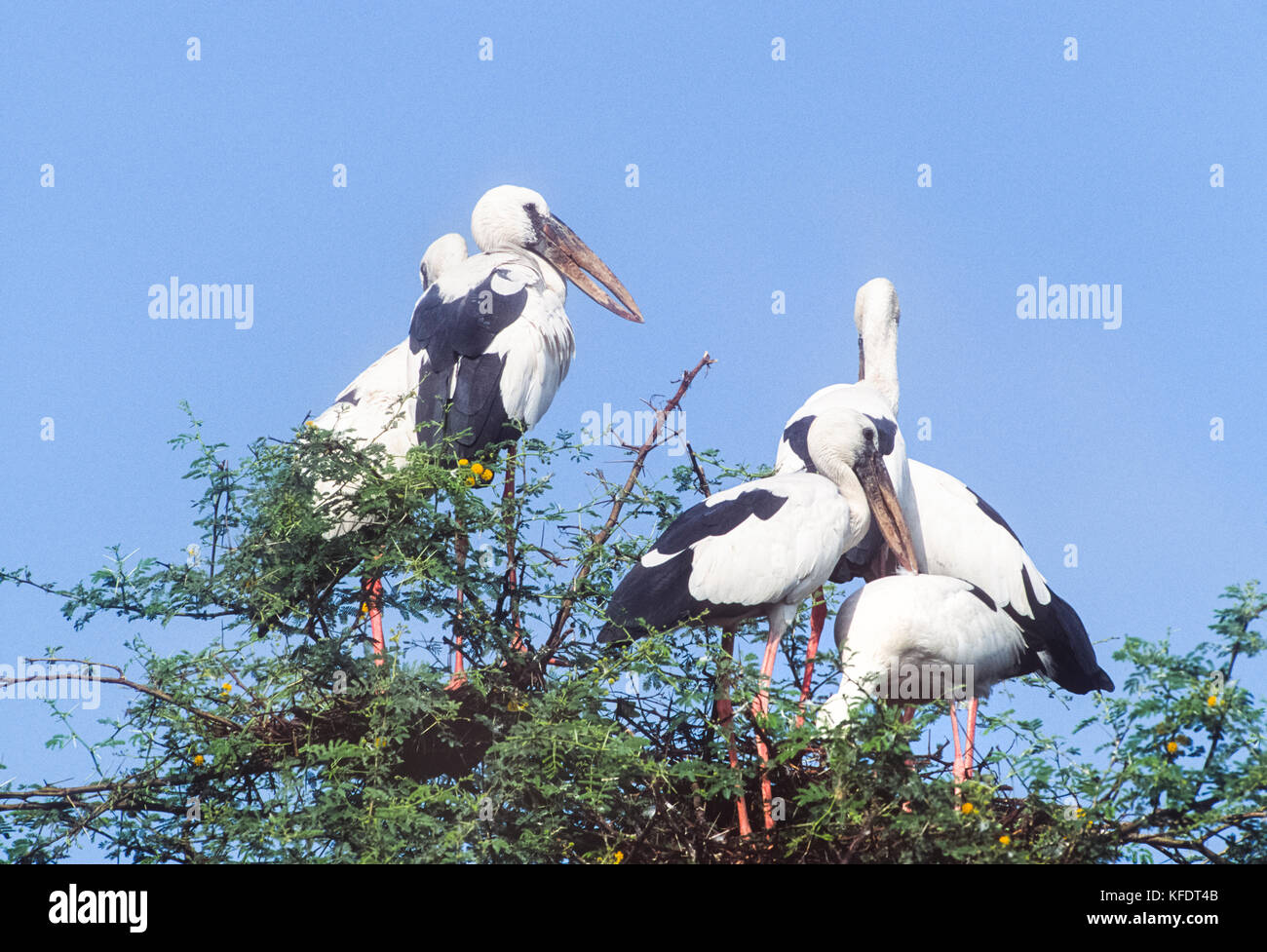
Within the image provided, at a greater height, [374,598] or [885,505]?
[885,505]

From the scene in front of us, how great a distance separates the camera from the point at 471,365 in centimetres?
634

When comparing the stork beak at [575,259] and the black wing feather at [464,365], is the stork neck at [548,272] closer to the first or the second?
the stork beak at [575,259]

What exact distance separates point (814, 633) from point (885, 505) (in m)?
0.55

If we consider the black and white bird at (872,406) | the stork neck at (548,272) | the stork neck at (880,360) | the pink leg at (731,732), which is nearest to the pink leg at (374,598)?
the pink leg at (731,732)

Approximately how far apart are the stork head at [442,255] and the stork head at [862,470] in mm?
2167

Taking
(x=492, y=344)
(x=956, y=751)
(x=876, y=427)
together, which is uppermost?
(x=492, y=344)

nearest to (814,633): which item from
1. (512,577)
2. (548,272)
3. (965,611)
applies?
(965,611)

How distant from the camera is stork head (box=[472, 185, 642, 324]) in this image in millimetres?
7535

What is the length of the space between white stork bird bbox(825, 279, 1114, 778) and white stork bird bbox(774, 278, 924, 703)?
0.04m

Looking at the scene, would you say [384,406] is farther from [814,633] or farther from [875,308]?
[875,308]

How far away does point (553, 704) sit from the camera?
474 cm

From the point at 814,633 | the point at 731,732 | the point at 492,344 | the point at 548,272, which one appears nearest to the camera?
the point at 731,732
